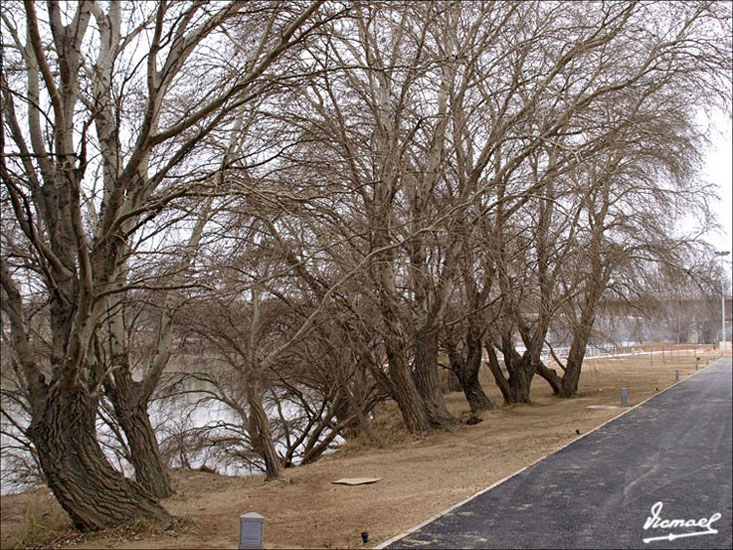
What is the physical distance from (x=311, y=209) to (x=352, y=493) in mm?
4348

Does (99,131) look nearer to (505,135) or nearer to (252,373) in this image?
(252,373)

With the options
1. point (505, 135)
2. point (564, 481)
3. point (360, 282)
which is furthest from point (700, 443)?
point (505, 135)

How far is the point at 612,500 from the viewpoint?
766 cm

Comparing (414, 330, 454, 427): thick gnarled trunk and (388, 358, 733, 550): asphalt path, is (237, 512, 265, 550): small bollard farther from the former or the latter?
(414, 330, 454, 427): thick gnarled trunk

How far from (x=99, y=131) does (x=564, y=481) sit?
719cm

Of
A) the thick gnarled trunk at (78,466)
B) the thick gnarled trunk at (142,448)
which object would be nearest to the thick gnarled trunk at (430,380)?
the thick gnarled trunk at (142,448)

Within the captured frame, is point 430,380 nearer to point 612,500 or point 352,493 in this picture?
A: point 352,493

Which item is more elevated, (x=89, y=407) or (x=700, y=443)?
(x=89, y=407)

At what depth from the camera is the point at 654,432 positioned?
12.5 m

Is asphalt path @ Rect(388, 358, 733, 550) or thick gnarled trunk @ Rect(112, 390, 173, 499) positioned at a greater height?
thick gnarled trunk @ Rect(112, 390, 173, 499)

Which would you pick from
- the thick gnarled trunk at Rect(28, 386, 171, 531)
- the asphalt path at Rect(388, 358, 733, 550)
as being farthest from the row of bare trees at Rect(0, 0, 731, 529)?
the asphalt path at Rect(388, 358, 733, 550)

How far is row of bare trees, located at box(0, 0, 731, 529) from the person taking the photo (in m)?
6.59

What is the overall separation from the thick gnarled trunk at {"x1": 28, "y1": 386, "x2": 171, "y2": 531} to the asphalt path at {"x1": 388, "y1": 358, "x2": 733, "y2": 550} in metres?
2.83

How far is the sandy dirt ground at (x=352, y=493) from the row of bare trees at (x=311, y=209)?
53cm
